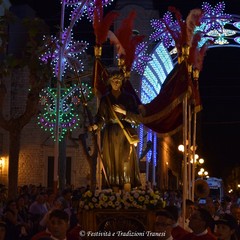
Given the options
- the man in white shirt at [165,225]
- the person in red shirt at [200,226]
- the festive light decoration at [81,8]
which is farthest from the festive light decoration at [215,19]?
the man in white shirt at [165,225]

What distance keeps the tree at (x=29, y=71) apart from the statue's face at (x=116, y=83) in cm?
277

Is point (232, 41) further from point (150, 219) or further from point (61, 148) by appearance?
point (150, 219)

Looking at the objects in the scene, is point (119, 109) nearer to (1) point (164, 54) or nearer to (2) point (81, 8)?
(2) point (81, 8)

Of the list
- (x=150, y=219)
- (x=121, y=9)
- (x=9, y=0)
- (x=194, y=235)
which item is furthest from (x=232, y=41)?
(x=194, y=235)

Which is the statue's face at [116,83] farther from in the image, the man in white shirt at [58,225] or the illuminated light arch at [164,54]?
the illuminated light arch at [164,54]

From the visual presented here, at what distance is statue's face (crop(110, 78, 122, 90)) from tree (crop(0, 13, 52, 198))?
9.10 feet

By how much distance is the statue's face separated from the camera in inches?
432

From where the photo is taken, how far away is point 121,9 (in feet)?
114

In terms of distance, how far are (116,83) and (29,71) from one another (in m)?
5.60

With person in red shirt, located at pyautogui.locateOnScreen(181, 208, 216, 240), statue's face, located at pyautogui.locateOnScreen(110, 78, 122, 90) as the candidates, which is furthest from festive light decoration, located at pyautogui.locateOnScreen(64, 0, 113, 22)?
person in red shirt, located at pyautogui.locateOnScreen(181, 208, 216, 240)

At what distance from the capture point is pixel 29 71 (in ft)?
52.7

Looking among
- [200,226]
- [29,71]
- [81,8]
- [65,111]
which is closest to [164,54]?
[65,111]

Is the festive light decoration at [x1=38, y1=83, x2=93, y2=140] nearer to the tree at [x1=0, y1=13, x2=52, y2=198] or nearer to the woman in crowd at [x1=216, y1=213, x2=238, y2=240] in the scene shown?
the tree at [x1=0, y1=13, x2=52, y2=198]

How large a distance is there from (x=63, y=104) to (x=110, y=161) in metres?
11.8
